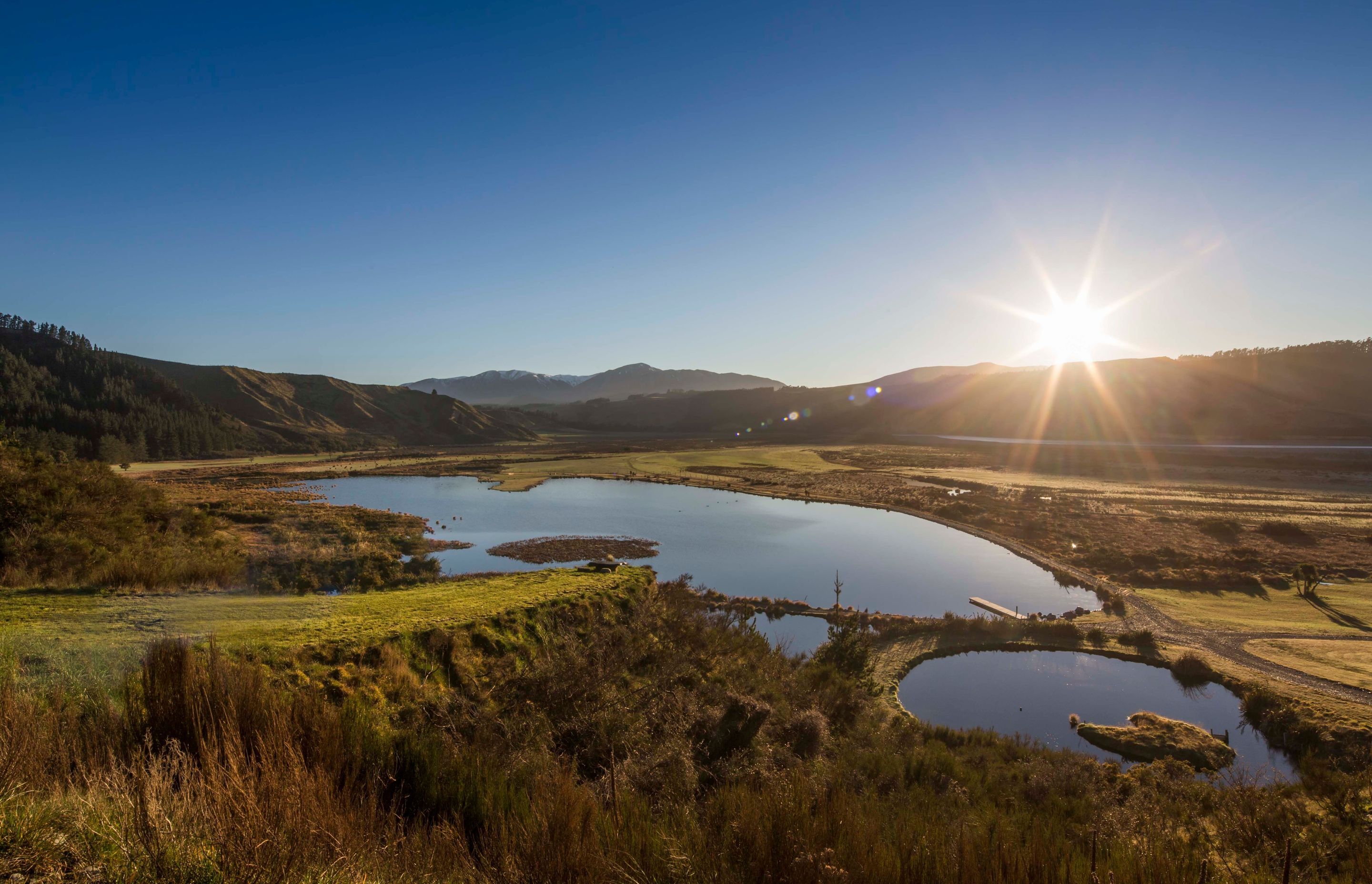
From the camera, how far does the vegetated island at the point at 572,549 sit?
27.1m

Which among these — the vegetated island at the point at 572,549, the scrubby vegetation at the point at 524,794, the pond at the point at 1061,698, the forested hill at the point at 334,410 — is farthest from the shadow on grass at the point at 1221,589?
the forested hill at the point at 334,410

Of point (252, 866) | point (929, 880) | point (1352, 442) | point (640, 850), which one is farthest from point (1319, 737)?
point (1352, 442)

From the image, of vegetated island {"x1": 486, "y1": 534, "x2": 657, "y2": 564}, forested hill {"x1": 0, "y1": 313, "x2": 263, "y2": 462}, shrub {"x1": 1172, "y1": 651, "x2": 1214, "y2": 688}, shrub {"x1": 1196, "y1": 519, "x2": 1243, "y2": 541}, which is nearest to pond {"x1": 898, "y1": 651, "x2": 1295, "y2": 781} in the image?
shrub {"x1": 1172, "y1": 651, "x2": 1214, "y2": 688}

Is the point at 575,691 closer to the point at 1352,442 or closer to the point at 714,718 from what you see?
the point at 714,718

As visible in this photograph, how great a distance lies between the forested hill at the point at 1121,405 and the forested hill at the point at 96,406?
87.1 m

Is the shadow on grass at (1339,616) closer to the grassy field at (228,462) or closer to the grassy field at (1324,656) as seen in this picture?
the grassy field at (1324,656)

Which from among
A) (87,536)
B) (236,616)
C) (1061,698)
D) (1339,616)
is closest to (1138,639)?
(1061,698)

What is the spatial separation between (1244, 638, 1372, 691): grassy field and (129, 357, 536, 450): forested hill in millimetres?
103768

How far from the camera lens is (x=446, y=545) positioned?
2906 centimetres

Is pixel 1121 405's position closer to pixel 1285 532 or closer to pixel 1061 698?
pixel 1285 532

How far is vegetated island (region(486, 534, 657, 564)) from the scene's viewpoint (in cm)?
2711

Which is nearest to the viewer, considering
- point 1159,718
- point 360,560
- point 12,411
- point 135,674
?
point 135,674

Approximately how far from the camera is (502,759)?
5.55m

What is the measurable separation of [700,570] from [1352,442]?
97.1 meters
